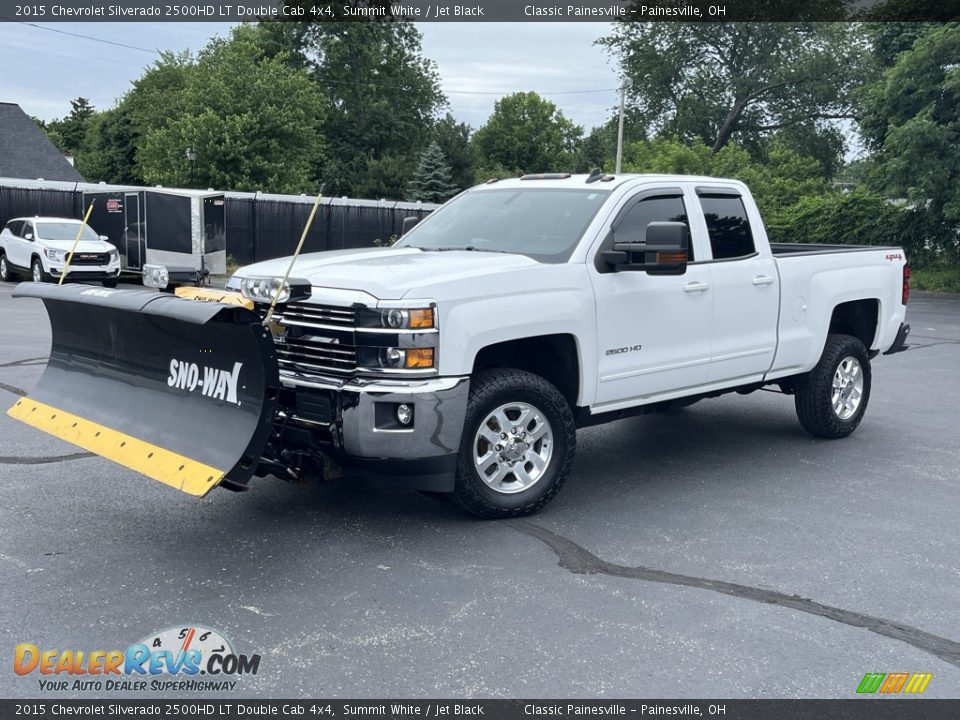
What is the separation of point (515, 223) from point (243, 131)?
159ft

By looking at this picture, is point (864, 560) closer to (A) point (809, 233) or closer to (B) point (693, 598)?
(B) point (693, 598)

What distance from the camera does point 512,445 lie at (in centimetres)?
588

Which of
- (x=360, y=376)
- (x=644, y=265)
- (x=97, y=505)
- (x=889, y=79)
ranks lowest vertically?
(x=97, y=505)

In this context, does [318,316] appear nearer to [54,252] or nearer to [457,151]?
[54,252]

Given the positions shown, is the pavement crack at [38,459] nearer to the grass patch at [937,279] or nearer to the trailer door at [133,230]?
the trailer door at [133,230]

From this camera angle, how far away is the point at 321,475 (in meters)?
5.52

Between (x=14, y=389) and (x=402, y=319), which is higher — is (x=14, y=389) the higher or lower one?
the lower one

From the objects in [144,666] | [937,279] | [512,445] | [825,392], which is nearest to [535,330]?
[512,445]

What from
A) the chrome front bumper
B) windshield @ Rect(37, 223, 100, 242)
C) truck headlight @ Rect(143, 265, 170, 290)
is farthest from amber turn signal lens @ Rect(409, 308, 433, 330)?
windshield @ Rect(37, 223, 100, 242)

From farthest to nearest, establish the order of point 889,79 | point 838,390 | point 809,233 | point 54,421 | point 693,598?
point 809,233, point 889,79, point 838,390, point 54,421, point 693,598

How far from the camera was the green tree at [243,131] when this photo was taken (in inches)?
2035

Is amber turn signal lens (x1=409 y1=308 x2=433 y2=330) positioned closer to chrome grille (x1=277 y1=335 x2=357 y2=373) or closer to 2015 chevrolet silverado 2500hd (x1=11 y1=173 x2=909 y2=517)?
2015 chevrolet silverado 2500hd (x1=11 y1=173 x2=909 y2=517)

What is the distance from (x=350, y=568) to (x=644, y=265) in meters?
2.62

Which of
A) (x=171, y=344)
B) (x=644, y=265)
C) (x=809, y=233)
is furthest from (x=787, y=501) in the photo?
(x=809, y=233)
